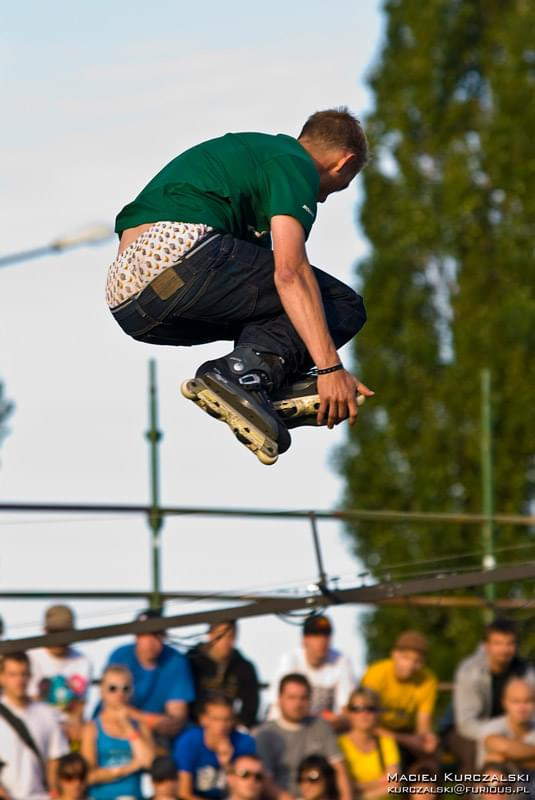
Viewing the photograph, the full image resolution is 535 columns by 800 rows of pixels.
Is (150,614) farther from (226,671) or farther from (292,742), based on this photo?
(292,742)

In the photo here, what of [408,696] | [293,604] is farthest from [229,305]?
[408,696]

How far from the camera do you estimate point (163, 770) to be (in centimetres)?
1022

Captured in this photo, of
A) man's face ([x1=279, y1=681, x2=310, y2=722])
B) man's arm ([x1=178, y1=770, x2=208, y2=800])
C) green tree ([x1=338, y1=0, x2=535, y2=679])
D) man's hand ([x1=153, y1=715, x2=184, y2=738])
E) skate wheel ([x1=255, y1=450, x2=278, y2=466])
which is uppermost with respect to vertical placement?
green tree ([x1=338, y1=0, x2=535, y2=679])

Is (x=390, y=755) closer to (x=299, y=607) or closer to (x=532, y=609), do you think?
(x=299, y=607)

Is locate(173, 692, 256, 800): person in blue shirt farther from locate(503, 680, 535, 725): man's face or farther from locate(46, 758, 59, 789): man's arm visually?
locate(503, 680, 535, 725): man's face

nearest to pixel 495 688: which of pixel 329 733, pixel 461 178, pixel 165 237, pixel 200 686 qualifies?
pixel 329 733

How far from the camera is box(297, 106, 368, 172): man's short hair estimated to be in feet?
25.3

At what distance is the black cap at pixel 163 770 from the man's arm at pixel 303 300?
3.33 m

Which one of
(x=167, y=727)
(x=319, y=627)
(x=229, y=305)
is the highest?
→ (x=229, y=305)

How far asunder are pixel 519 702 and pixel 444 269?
60.0 feet

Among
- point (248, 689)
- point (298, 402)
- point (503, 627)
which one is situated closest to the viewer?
point (298, 402)

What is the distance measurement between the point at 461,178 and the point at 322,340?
20.9m

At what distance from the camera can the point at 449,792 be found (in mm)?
10719

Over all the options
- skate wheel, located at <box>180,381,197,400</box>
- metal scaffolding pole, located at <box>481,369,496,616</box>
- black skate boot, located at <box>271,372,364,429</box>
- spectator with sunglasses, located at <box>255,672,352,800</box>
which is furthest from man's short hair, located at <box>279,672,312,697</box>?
skate wheel, located at <box>180,381,197,400</box>
